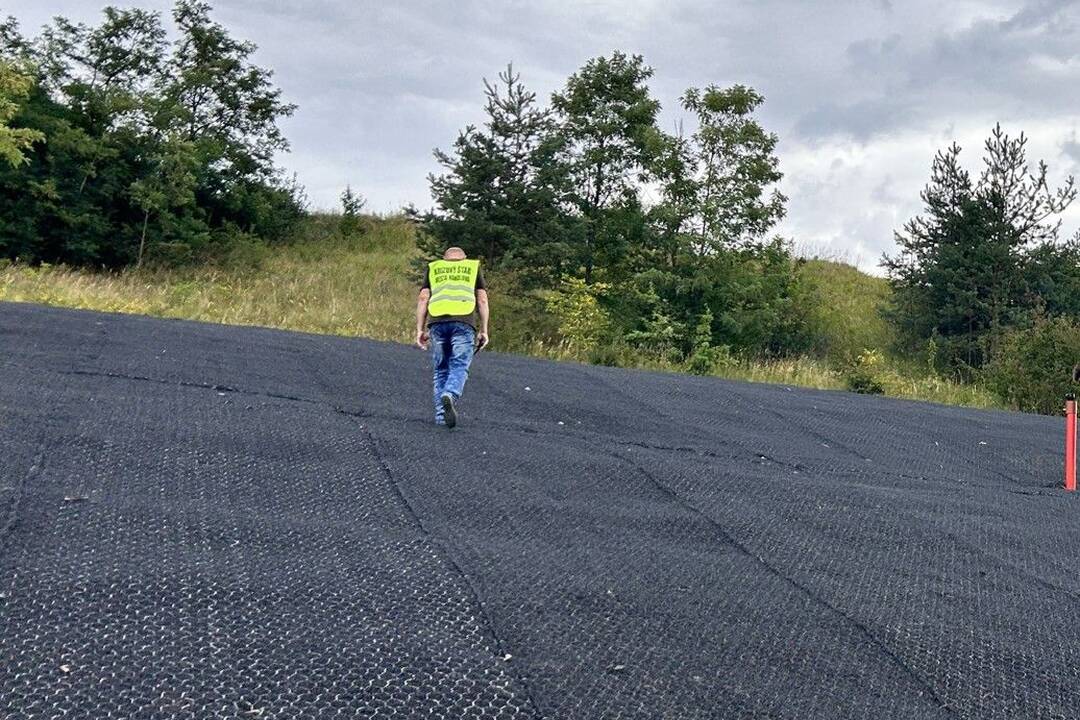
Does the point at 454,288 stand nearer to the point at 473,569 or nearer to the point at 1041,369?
the point at 473,569

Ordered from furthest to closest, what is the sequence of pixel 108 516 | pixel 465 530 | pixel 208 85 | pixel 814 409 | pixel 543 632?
pixel 208 85 < pixel 814 409 < pixel 465 530 < pixel 108 516 < pixel 543 632

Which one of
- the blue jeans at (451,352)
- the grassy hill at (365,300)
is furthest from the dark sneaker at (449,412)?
the grassy hill at (365,300)

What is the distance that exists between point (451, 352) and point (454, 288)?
1.55 feet

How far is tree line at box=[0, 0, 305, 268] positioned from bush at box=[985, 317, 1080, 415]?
1956 cm

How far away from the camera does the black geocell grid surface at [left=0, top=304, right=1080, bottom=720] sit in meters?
2.44

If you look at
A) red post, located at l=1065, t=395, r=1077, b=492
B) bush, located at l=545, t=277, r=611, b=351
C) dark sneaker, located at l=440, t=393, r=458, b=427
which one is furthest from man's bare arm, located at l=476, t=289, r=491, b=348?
bush, located at l=545, t=277, r=611, b=351

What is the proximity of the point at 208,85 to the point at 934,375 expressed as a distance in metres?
21.7

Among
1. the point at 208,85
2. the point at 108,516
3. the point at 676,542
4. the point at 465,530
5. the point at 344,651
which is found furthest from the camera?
the point at 208,85

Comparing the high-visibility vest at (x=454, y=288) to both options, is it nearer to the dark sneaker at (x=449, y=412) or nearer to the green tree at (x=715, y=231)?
the dark sneaker at (x=449, y=412)

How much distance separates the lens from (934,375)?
67.9ft

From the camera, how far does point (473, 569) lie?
334cm

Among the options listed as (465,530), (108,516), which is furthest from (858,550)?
(108,516)

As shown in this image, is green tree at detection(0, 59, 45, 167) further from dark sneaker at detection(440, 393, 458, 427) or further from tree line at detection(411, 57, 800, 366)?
dark sneaker at detection(440, 393, 458, 427)

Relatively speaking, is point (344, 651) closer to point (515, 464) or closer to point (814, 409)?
point (515, 464)
